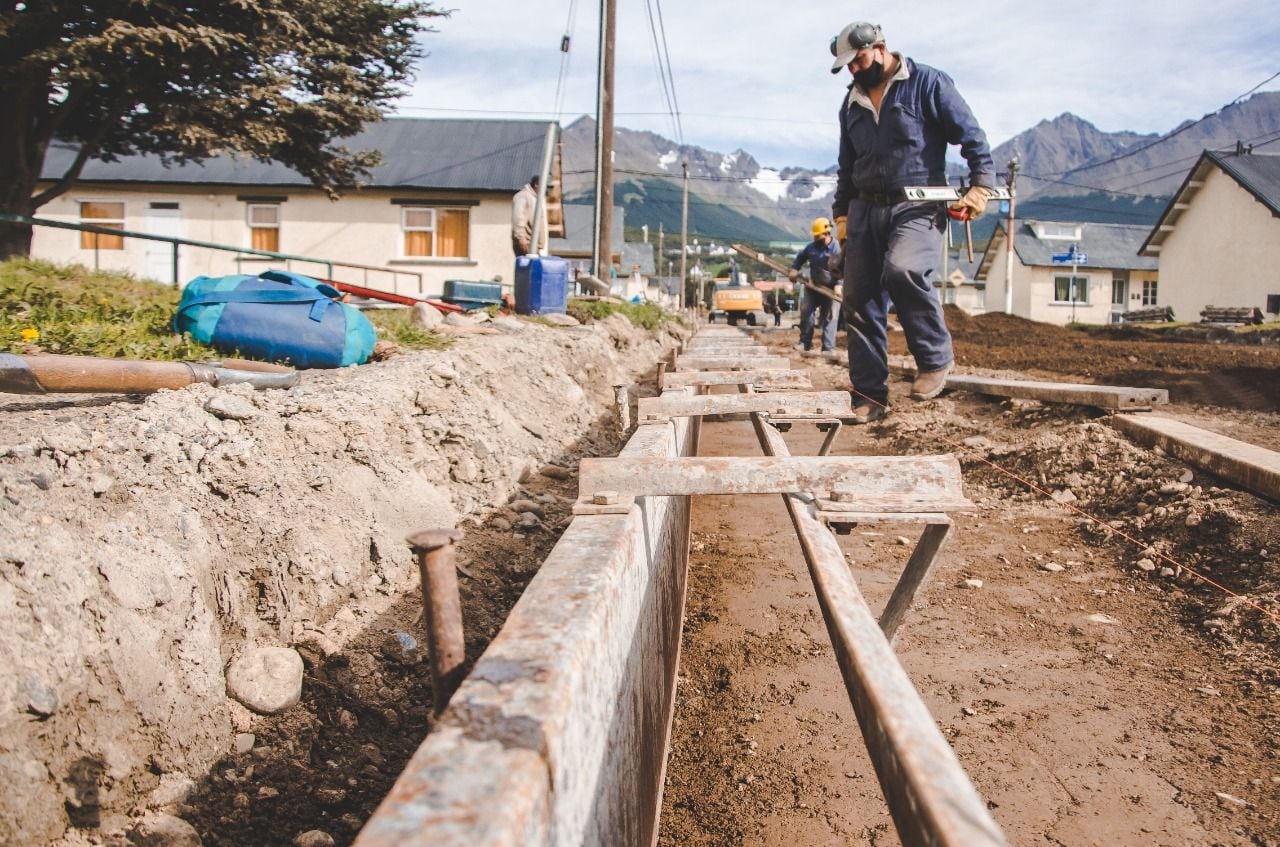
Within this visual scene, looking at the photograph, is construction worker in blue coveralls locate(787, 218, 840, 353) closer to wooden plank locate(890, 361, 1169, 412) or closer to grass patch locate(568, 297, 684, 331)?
grass patch locate(568, 297, 684, 331)

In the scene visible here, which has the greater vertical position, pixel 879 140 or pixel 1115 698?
pixel 879 140

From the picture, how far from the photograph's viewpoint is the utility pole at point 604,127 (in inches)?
629

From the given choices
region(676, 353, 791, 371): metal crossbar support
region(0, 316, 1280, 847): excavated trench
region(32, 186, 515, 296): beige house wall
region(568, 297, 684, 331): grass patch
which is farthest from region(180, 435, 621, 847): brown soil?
region(32, 186, 515, 296): beige house wall

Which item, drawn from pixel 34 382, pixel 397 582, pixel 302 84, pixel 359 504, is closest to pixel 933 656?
pixel 397 582

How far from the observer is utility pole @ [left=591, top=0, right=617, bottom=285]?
1598 cm

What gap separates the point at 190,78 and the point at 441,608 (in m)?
9.49

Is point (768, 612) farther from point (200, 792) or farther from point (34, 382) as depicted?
point (34, 382)

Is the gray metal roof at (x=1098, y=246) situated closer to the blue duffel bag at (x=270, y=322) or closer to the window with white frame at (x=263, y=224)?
the window with white frame at (x=263, y=224)

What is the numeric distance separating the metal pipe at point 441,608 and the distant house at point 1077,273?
46.9 m

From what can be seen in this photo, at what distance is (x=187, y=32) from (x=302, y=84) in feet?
7.28

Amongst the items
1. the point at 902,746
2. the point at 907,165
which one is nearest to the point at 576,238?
the point at 907,165

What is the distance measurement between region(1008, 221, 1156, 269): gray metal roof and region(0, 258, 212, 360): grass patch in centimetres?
4533

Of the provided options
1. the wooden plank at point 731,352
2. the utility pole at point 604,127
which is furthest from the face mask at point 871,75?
the utility pole at point 604,127

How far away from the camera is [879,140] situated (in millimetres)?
4387
